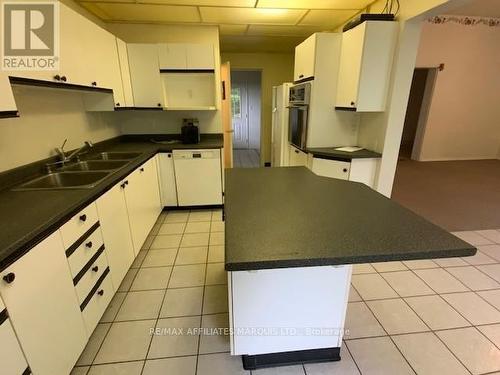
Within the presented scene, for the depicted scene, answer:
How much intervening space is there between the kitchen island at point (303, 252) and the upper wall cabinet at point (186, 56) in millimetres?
2088

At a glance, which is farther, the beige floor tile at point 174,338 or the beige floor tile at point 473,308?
the beige floor tile at point 473,308

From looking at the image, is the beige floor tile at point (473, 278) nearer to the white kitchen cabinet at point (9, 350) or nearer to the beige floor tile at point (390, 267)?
the beige floor tile at point (390, 267)

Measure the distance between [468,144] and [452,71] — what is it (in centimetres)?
172

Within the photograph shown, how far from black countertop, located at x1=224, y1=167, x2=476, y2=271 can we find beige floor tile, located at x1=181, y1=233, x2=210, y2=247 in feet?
4.11

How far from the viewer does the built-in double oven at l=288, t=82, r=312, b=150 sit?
3.06 meters

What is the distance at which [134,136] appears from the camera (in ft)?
11.7

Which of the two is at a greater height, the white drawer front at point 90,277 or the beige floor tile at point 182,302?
the white drawer front at point 90,277

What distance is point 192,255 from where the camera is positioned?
8.03 ft

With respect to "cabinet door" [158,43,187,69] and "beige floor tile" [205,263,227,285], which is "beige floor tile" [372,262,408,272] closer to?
"beige floor tile" [205,263,227,285]

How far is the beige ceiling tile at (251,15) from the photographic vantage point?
284 cm

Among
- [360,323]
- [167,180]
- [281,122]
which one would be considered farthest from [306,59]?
[360,323]

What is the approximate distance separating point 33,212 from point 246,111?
745cm

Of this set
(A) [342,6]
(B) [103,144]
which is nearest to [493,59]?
(A) [342,6]

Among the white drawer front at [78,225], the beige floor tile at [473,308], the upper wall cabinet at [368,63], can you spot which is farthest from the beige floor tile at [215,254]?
the upper wall cabinet at [368,63]
